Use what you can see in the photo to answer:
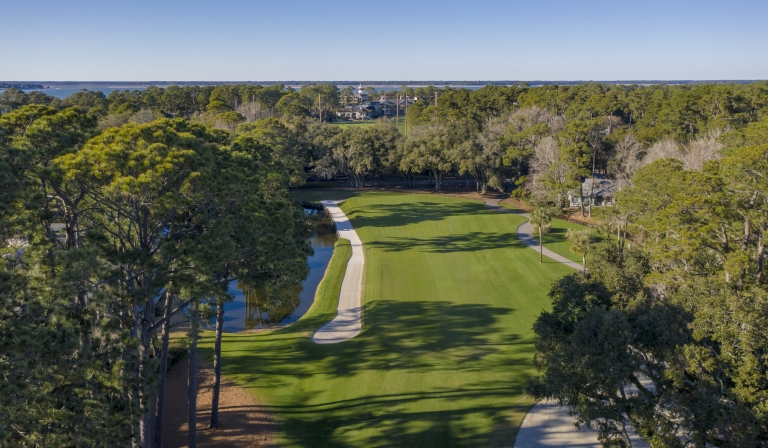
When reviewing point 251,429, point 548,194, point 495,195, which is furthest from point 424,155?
point 251,429

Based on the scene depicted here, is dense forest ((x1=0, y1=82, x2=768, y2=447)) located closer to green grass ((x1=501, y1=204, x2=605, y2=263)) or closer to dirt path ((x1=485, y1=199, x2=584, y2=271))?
dirt path ((x1=485, y1=199, x2=584, y2=271))

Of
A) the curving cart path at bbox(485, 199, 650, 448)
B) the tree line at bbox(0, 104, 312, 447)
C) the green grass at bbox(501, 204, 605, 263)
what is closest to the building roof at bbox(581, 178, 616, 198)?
the green grass at bbox(501, 204, 605, 263)

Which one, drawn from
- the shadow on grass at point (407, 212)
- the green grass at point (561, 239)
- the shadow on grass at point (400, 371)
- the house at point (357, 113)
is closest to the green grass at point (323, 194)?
the shadow on grass at point (407, 212)

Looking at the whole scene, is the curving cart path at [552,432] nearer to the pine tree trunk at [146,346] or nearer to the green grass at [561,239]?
the pine tree trunk at [146,346]

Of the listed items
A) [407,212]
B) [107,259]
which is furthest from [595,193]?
[107,259]

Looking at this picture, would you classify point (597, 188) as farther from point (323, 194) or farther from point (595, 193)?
point (323, 194)

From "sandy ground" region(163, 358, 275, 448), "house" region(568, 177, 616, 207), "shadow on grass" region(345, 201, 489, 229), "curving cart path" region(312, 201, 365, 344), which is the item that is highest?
"house" region(568, 177, 616, 207)

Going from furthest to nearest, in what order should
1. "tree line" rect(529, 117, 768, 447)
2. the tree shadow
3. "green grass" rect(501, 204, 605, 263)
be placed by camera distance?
the tree shadow < "green grass" rect(501, 204, 605, 263) < "tree line" rect(529, 117, 768, 447)
